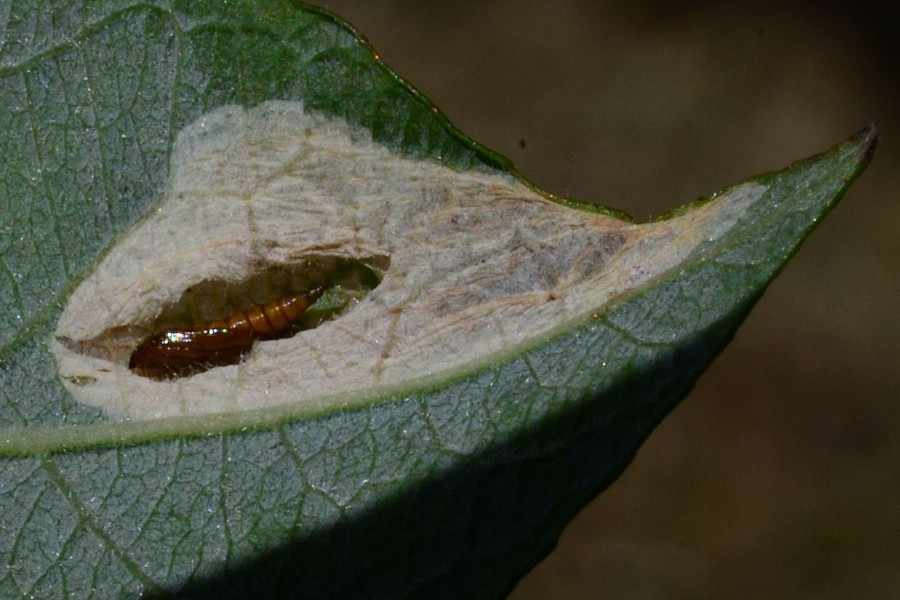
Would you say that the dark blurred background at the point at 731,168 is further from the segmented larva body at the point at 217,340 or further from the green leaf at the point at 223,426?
the segmented larva body at the point at 217,340

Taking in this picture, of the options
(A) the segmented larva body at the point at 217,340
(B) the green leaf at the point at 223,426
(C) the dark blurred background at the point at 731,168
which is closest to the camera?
(B) the green leaf at the point at 223,426

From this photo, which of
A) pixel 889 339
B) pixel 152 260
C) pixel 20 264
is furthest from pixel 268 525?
pixel 889 339

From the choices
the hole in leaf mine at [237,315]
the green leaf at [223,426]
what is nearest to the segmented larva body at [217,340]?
the hole in leaf mine at [237,315]

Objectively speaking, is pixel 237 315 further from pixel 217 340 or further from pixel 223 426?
pixel 223 426

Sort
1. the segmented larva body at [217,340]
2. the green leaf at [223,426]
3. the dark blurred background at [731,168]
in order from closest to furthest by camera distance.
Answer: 1. the green leaf at [223,426]
2. the segmented larva body at [217,340]
3. the dark blurred background at [731,168]

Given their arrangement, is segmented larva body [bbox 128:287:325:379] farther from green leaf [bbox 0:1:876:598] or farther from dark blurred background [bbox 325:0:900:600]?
dark blurred background [bbox 325:0:900:600]

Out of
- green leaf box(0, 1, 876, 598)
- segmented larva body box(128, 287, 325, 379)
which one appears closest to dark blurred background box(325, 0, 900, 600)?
green leaf box(0, 1, 876, 598)
